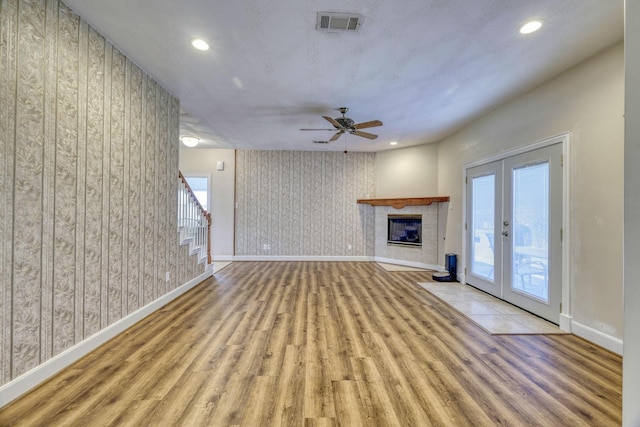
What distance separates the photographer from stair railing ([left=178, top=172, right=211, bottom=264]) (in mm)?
4145

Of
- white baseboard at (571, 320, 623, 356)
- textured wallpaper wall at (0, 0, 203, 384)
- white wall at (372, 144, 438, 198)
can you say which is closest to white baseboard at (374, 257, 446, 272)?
white wall at (372, 144, 438, 198)

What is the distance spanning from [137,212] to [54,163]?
3.40ft

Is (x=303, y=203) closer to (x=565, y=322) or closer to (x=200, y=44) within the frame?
(x=200, y=44)

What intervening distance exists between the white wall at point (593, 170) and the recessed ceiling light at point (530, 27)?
2.90ft

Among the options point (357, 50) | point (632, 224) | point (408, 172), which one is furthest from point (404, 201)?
point (632, 224)

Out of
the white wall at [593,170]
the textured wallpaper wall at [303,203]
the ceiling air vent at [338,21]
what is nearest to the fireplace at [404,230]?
the textured wallpaper wall at [303,203]

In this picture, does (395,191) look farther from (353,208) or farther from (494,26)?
(494,26)

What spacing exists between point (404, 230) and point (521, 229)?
10.2 ft

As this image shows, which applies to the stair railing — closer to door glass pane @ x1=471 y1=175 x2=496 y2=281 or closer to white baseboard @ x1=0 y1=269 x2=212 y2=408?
white baseboard @ x1=0 y1=269 x2=212 y2=408

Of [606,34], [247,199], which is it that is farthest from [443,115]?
[247,199]

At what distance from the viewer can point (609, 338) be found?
2.41 metres

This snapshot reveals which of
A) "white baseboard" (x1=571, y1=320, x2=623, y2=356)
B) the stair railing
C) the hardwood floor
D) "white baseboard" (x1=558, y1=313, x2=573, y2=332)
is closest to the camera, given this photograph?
the hardwood floor

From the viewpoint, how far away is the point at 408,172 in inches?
251

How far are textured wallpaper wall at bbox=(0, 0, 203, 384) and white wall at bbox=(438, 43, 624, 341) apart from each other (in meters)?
4.75
